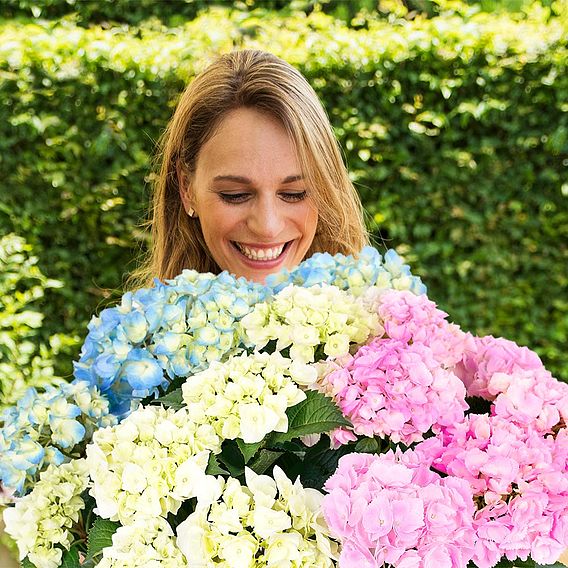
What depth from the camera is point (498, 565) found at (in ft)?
3.01

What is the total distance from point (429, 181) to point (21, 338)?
2.05 meters

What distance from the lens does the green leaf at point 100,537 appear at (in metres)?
0.92

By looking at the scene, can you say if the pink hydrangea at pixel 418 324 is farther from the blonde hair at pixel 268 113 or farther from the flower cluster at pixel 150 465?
the blonde hair at pixel 268 113

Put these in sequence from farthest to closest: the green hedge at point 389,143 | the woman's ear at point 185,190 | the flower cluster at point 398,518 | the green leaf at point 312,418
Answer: the green hedge at point 389,143, the woman's ear at point 185,190, the green leaf at point 312,418, the flower cluster at point 398,518

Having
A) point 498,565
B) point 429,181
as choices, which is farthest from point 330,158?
point 429,181

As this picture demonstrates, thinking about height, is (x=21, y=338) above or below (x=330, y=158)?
below

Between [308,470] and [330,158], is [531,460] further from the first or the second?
[330,158]

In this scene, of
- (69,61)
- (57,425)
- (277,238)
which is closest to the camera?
(57,425)

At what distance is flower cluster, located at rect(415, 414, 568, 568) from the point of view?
859mm

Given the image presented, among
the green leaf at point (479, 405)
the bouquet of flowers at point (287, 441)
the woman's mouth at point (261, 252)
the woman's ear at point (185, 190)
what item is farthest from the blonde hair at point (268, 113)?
the green leaf at point (479, 405)

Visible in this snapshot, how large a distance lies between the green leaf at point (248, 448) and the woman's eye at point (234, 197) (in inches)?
35.0

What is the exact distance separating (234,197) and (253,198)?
5 centimetres

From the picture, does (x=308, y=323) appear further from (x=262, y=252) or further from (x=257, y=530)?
(x=262, y=252)

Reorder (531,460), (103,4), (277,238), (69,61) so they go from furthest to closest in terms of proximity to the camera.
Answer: (103,4), (69,61), (277,238), (531,460)
